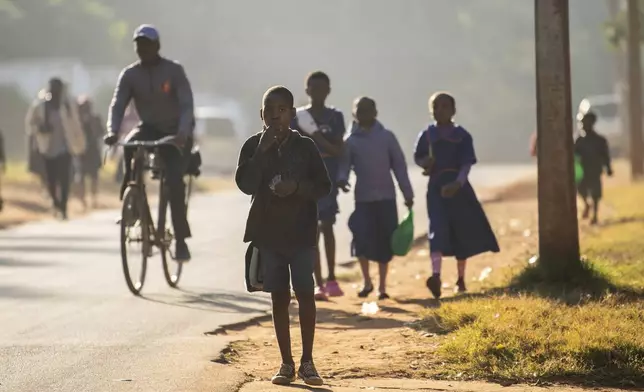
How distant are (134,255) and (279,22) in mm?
66752

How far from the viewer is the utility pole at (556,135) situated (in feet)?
40.8

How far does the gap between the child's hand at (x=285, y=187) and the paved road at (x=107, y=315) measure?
1.09 metres

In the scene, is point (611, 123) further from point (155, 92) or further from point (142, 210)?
point (142, 210)

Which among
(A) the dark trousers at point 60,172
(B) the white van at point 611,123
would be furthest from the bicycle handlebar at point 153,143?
(B) the white van at point 611,123

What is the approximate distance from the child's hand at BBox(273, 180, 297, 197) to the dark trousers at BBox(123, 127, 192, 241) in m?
5.31

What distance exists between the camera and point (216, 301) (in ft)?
43.4

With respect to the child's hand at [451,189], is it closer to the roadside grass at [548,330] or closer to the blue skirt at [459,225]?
the blue skirt at [459,225]

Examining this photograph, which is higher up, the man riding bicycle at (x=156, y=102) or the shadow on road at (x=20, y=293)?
the man riding bicycle at (x=156, y=102)

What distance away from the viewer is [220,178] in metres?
43.2

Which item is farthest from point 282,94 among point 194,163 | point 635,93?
point 635,93

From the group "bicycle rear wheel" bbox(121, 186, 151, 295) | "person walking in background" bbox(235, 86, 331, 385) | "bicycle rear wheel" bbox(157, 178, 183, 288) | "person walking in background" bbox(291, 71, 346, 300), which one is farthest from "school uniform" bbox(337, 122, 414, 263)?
"person walking in background" bbox(235, 86, 331, 385)

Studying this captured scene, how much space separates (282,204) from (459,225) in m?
5.03

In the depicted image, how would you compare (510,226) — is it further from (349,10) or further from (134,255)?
(349,10)

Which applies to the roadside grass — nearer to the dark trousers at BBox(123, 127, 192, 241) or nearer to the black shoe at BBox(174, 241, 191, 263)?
the black shoe at BBox(174, 241, 191, 263)
